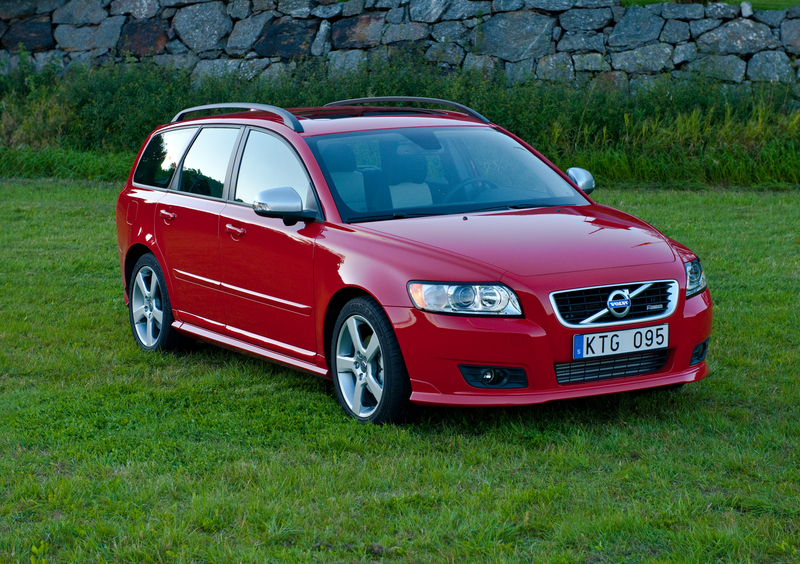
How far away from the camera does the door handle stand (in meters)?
5.89

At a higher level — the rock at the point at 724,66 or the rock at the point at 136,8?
the rock at the point at 136,8

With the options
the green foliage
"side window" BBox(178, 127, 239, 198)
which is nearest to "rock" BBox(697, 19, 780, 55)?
the green foliage

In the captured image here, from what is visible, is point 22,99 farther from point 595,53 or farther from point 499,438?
point 499,438

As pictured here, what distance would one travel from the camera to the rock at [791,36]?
15992 millimetres

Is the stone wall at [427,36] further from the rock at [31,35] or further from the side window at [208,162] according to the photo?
the side window at [208,162]

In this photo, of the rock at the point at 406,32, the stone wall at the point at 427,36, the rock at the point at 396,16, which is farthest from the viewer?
the rock at the point at 396,16

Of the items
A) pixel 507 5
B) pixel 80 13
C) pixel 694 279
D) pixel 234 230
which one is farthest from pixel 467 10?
pixel 694 279

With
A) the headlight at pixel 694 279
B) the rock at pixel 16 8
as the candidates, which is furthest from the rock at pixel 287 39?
the headlight at pixel 694 279

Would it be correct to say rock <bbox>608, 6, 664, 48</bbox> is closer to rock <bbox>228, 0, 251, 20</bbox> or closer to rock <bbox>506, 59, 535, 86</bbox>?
rock <bbox>506, 59, 535, 86</bbox>

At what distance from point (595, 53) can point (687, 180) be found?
3.72 metres

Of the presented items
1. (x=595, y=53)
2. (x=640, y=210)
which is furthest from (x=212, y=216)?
(x=595, y=53)

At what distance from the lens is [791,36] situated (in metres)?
16.0

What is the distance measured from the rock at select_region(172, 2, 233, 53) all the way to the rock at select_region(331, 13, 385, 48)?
2.46 m

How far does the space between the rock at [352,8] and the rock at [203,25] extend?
96.9 inches
